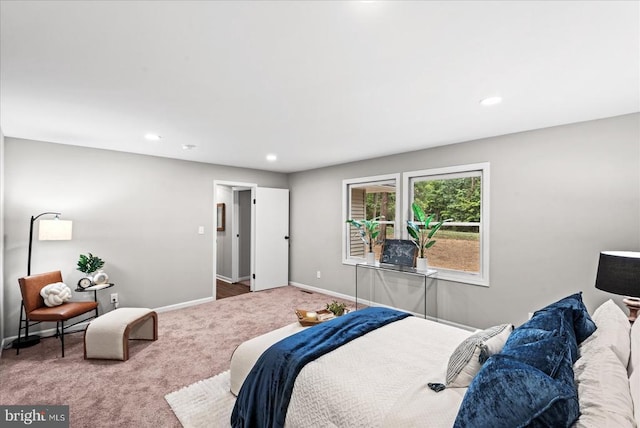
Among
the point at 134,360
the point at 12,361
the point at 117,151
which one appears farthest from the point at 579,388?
the point at 117,151

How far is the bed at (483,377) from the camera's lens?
3.16 feet

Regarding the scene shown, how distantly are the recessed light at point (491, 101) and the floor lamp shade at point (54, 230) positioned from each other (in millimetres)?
4482

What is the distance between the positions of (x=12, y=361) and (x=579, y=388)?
4.48 m

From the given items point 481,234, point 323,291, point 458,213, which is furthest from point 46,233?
point 481,234

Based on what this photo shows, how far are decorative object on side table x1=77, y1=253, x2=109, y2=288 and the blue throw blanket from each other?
111 inches

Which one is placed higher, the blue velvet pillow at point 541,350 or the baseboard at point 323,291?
the blue velvet pillow at point 541,350

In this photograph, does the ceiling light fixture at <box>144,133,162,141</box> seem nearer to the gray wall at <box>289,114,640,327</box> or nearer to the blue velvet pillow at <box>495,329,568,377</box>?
the gray wall at <box>289,114,640,327</box>

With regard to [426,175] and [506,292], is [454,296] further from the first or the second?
[426,175]


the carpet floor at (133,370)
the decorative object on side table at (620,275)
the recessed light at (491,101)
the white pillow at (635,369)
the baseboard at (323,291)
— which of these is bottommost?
the carpet floor at (133,370)

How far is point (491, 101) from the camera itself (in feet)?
7.74

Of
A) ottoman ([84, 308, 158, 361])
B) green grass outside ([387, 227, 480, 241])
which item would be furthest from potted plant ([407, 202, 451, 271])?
ottoman ([84, 308, 158, 361])

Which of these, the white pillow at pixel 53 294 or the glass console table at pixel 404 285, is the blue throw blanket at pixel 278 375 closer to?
the glass console table at pixel 404 285

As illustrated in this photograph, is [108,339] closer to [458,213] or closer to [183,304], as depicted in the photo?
[183,304]

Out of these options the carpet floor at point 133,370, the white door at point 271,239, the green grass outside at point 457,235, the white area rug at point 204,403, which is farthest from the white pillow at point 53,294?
the green grass outside at point 457,235
